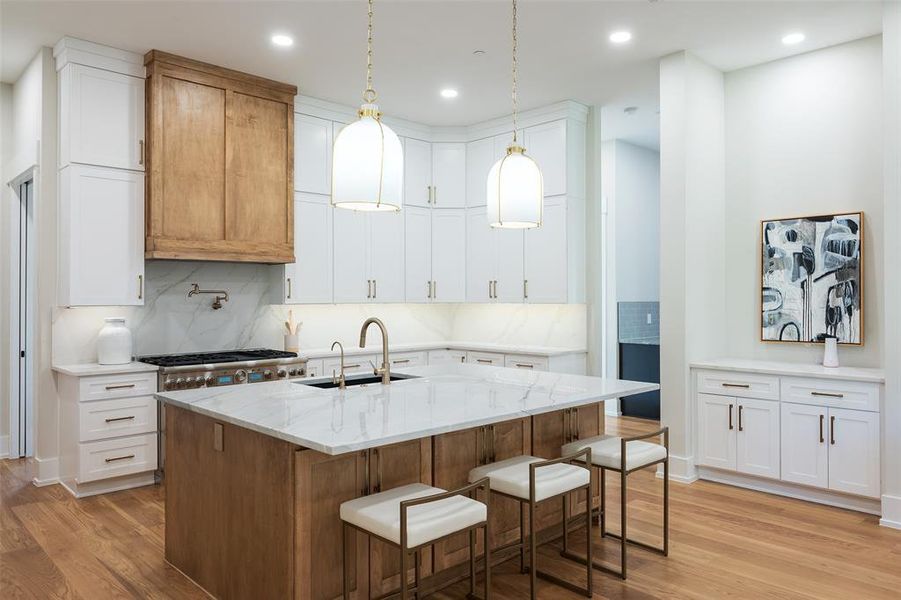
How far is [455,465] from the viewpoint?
119 inches

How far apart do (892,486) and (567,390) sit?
87.9 inches

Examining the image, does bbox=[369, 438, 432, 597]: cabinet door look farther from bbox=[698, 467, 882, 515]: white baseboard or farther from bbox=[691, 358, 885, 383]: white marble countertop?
bbox=[698, 467, 882, 515]: white baseboard

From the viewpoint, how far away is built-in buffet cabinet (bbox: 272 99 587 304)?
224 inches

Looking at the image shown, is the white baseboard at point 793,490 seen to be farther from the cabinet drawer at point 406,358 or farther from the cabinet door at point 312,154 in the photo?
the cabinet door at point 312,154

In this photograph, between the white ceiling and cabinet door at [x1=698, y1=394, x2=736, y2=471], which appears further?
cabinet door at [x1=698, y1=394, x2=736, y2=471]

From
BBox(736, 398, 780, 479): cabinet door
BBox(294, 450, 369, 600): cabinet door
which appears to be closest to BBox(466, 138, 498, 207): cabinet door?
BBox(736, 398, 780, 479): cabinet door

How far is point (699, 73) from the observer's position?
4.83 metres

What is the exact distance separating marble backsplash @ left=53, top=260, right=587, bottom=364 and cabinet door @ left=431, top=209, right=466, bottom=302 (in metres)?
0.51

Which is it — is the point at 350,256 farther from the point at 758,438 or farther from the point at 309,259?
the point at 758,438

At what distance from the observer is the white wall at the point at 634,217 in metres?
7.27

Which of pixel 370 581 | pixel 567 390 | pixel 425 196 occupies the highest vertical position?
pixel 425 196

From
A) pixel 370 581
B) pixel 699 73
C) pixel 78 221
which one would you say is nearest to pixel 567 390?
pixel 370 581

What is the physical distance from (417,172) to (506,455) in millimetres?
3957

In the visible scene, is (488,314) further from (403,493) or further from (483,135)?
(403,493)
